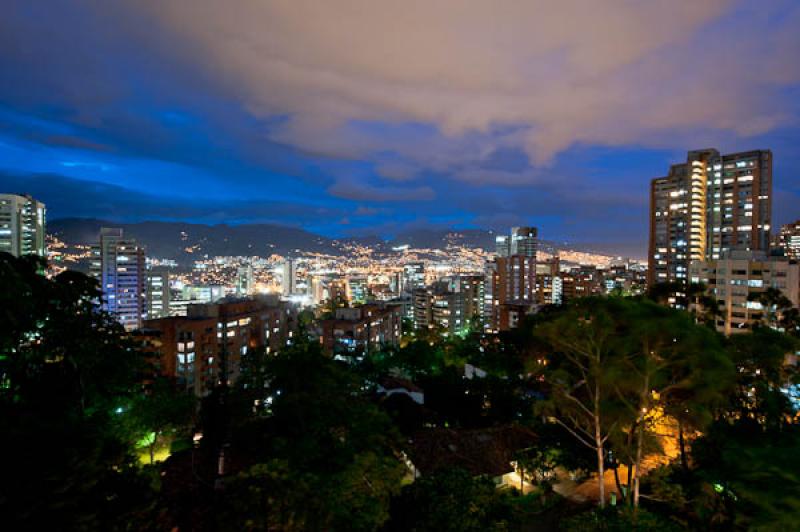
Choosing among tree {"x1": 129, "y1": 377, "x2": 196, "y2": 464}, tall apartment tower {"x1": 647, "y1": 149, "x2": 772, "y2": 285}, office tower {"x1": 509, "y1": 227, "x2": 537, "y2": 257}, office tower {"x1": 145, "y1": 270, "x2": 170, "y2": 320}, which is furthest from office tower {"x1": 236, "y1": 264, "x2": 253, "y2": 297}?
tree {"x1": 129, "y1": 377, "x2": 196, "y2": 464}

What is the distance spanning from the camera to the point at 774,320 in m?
15.0

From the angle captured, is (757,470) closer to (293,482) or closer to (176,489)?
(293,482)

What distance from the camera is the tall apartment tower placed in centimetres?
4659

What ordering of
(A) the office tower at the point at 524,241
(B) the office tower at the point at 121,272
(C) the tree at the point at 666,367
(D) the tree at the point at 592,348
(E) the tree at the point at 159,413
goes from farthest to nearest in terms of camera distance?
(A) the office tower at the point at 524,241 < (B) the office tower at the point at 121,272 < (E) the tree at the point at 159,413 < (D) the tree at the point at 592,348 < (C) the tree at the point at 666,367

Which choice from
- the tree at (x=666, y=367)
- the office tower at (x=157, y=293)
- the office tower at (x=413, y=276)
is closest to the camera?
the tree at (x=666, y=367)

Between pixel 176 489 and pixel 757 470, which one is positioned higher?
pixel 757 470

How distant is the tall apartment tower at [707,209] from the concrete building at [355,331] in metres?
31.7

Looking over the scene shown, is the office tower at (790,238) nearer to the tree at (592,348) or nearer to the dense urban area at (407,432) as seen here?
the dense urban area at (407,432)

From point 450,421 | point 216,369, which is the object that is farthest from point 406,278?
point 450,421

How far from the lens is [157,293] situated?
60.5 m

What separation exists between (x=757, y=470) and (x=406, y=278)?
10012cm

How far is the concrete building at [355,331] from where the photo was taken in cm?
3347

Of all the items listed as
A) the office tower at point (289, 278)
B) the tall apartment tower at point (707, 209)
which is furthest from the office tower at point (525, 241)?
the tall apartment tower at point (707, 209)

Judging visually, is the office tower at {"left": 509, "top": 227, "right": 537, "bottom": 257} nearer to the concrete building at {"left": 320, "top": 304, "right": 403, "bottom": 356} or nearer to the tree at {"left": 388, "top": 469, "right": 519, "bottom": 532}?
the concrete building at {"left": 320, "top": 304, "right": 403, "bottom": 356}
